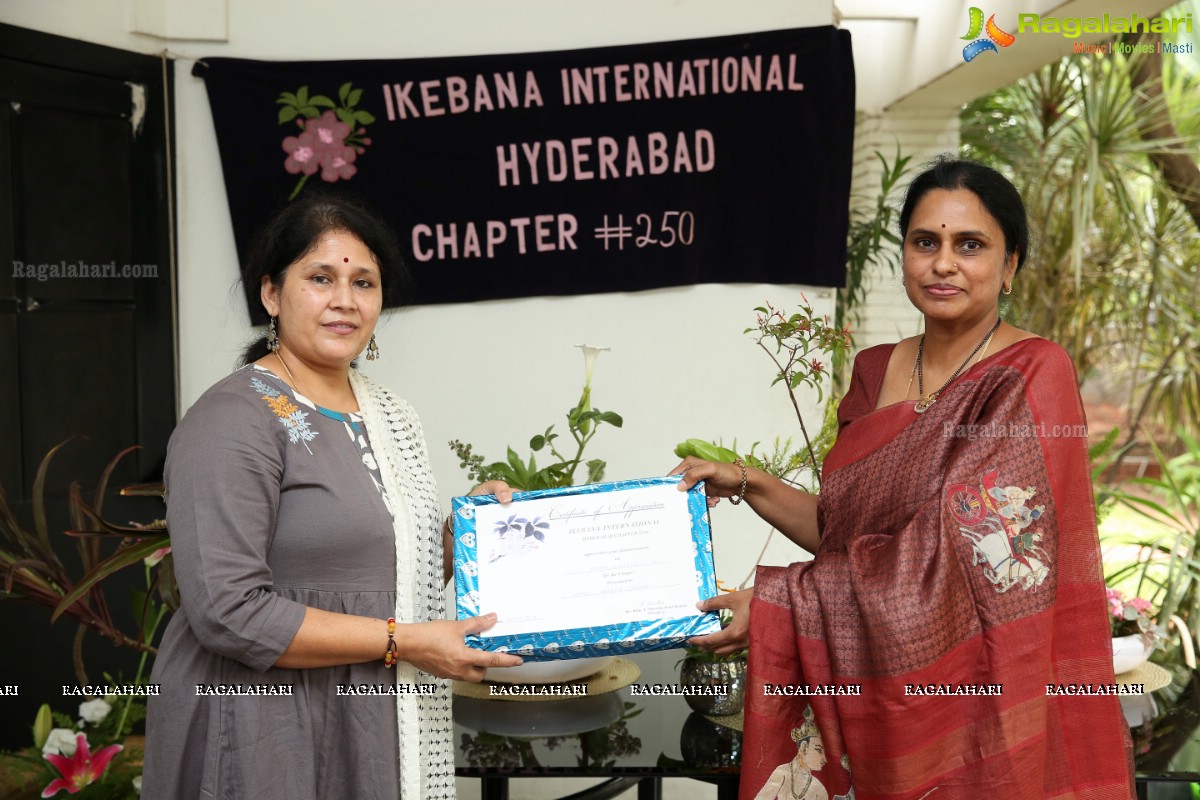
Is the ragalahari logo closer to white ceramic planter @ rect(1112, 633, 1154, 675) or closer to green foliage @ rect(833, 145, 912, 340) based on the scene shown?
green foliage @ rect(833, 145, 912, 340)

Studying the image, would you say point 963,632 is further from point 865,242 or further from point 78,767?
point 865,242

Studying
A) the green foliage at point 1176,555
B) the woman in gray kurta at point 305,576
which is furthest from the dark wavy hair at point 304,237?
the green foliage at point 1176,555

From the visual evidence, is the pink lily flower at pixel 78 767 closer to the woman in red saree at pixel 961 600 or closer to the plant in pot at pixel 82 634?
the plant in pot at pixel 82 634

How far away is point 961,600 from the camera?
1.71m

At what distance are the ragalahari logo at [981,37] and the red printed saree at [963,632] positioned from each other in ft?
8.27

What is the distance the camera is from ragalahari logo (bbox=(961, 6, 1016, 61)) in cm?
387

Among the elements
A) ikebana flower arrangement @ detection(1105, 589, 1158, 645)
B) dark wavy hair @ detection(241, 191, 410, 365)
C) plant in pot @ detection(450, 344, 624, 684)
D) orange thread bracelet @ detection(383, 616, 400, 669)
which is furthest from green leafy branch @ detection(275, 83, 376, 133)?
ikebana flower arrangement @ detection(1105, 589, 1158, 645)

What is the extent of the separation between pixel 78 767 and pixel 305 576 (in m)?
0.96

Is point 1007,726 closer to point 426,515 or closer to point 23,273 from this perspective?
point 426,515

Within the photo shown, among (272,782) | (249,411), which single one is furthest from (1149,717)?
(249,411)

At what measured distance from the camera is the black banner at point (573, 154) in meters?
3.63

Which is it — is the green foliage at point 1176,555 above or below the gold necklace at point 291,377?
below

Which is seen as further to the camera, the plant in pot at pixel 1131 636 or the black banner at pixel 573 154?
the black banner at pixel 573 154

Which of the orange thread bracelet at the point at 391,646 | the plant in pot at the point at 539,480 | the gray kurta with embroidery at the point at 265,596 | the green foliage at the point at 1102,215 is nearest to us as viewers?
the gray kurta with embroidery at the point at 265,596
